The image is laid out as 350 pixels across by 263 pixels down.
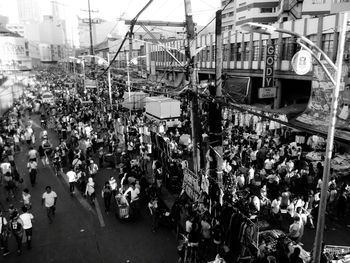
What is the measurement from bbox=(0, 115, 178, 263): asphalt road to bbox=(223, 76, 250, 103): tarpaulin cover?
53.0 feet

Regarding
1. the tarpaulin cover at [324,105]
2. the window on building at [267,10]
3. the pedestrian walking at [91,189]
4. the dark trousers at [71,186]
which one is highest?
the window on building at [267,10]

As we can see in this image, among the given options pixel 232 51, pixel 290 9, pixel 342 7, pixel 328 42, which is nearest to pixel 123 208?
pixel 328 42

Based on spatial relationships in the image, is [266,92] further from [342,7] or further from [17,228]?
[17,228]

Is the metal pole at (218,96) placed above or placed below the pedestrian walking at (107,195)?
above

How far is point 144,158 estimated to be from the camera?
1692 cm

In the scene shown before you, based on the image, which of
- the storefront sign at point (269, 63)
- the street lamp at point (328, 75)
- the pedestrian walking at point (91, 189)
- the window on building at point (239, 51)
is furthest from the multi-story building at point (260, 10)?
the street lamp at point (328, 75)

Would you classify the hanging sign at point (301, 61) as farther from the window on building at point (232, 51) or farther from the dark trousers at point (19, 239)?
the window on building at point (232, 51)

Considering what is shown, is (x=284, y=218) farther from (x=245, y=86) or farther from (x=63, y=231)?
(x=245, y=86)

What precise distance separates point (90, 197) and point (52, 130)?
16453 millimetres

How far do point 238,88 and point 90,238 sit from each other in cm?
1991

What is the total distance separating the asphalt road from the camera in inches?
379

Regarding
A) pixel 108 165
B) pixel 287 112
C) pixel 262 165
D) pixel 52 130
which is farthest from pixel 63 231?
pixel 52 130

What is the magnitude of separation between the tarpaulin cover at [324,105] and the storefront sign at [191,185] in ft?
26.3

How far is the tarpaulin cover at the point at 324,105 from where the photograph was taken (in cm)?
1608
